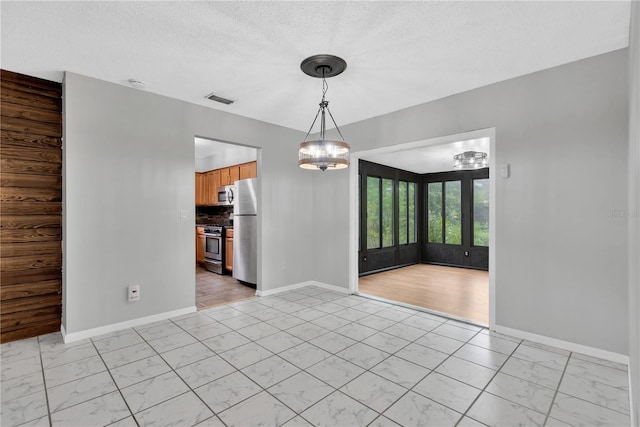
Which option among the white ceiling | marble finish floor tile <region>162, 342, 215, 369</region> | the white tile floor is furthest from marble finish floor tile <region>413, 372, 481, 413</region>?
the white ceiling

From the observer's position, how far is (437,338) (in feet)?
9.76

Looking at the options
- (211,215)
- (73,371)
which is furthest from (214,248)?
(73,371)

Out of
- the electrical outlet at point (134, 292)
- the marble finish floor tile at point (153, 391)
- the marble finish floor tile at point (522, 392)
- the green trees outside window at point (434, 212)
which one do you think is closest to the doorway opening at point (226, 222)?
the electrical outlet at point (134, 292)

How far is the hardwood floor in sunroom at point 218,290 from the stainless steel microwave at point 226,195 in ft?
4.70

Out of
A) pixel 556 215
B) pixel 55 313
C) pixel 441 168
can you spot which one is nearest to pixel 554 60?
pixel 556 215

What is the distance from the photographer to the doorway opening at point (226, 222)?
15.8ft

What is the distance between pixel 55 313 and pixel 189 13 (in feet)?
10.3

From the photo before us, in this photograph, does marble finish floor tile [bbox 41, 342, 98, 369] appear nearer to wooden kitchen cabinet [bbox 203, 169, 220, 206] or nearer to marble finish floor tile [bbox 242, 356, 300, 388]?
marble finish floor tile [bbox 242, 356, 300, 388]

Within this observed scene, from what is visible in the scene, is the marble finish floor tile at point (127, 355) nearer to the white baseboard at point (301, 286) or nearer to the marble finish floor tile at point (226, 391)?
the marble finish floor tile at point (226, 391)

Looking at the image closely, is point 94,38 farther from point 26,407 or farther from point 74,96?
point 26,407

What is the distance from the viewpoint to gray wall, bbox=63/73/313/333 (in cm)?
297

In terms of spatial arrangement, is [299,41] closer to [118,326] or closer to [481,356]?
[481,356]

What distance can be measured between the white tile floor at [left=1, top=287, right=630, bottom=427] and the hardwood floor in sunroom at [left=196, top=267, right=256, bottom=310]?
34.7 inches

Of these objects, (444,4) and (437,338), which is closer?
(444,4)
